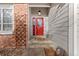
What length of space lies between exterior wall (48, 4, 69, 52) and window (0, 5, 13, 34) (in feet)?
1.60

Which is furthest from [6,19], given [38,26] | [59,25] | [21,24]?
[59,25]

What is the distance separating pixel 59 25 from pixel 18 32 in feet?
1.71

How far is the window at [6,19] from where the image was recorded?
160cm

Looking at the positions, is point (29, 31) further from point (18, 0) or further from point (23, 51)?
point (18, 0)

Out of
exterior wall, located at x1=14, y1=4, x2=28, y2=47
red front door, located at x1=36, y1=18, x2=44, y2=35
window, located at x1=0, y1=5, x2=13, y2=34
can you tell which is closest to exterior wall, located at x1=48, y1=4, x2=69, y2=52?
red front door, located at x1=36, y1=18, x2=44, y2=35

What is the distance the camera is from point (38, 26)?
5.53 feet

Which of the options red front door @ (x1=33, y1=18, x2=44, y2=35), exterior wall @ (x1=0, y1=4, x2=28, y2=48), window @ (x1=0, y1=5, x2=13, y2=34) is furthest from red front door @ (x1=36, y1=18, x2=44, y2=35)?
window @ (x1=0, y1=5, x2=13, y2=34)

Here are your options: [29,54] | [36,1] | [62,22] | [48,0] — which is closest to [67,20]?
[62,22]

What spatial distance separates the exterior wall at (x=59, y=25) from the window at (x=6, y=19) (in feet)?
Result: 1.60

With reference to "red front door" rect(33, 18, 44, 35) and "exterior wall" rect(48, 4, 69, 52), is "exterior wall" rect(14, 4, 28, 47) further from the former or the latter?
"exterior wall" rect(48, 4, 69, 52)

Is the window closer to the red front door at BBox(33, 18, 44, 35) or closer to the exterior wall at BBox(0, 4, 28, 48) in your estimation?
the exterior wall at BBox(0, 4, 28, 48)

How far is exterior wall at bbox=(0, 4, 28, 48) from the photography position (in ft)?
5.24

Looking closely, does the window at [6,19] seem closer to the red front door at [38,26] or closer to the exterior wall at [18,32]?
the exterior wall at [18,32]

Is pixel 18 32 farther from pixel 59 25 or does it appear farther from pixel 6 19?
pixel 59 25
